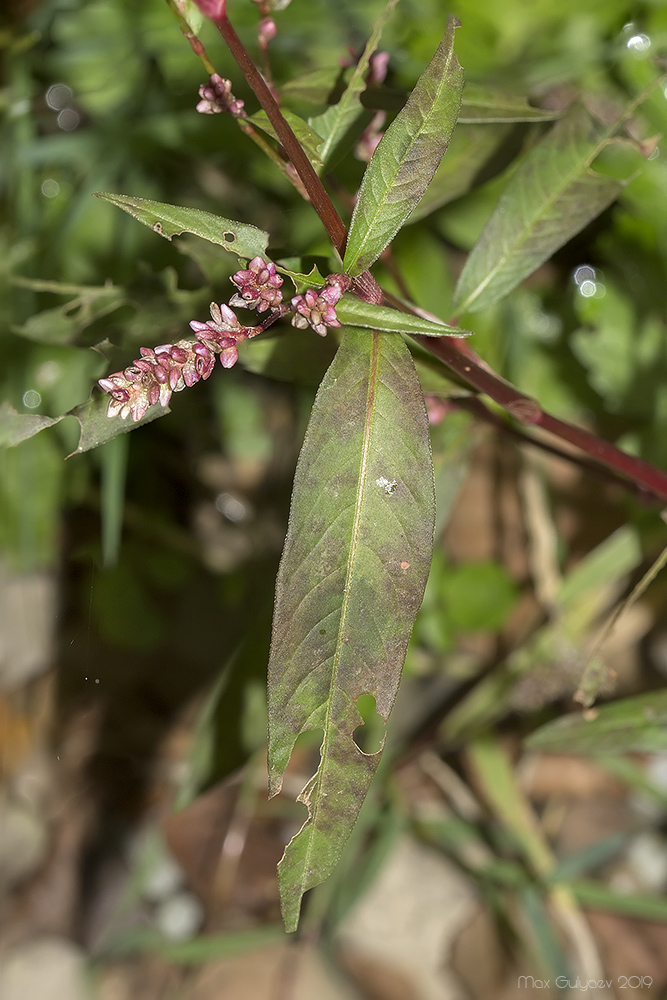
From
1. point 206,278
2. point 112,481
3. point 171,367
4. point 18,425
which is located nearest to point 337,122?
point 171,367

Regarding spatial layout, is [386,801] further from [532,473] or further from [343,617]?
[343,617]

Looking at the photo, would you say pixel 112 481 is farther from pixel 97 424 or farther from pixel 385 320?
pixel 385 320

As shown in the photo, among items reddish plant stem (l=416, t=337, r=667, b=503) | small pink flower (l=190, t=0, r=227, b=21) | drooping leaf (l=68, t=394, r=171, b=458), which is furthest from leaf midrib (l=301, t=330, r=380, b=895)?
small pink flower (l=190, t=0, r=227, b=21)

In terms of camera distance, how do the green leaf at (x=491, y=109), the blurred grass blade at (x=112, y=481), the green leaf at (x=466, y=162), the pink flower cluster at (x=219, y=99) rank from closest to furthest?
the pink flower cluster at (x=219, y=99) → the green leaf at (x=491, y=109) → the green leaf at (x=466, y=162) → the blurred grass blade at (x=112, y=481)

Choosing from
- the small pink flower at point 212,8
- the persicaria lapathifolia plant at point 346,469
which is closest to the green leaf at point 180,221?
the persicaria lapathifolia plant at point 346,469

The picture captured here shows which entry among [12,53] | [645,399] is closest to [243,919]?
[645,399]

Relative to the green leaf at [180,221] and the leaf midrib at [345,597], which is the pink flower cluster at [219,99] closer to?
the green leaf at [180,221]
